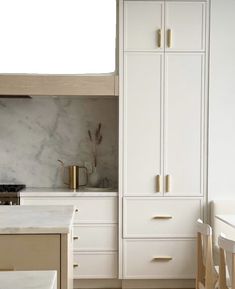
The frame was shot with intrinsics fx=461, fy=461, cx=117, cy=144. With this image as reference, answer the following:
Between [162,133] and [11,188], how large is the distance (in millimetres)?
1343

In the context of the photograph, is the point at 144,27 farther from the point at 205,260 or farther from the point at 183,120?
the point at 205,260

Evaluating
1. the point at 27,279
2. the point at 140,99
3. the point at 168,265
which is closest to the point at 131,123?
the point at 140,99

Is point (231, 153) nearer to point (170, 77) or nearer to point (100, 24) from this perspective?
point (170, 77)

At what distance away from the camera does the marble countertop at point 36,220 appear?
1.93 meters

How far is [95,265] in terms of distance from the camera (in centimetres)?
382

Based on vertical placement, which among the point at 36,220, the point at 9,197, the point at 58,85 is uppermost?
the point at 58,85

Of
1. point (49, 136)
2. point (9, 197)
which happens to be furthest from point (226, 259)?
point (49, 136)

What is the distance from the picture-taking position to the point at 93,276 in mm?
3826

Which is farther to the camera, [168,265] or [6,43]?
[168,265]

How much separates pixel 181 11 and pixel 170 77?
54 centimetres

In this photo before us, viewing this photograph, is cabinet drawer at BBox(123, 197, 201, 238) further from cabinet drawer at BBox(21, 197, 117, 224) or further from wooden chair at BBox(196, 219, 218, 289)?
wooden chair at BBox(196, 219, 218, 289)

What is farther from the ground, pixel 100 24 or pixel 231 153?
pixel 100 24

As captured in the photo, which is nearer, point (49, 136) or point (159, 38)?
point (159, 38)

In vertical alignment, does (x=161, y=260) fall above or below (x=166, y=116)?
below
